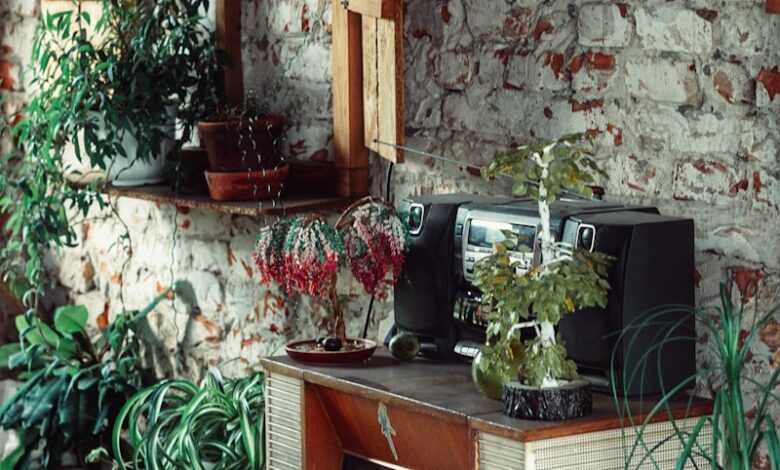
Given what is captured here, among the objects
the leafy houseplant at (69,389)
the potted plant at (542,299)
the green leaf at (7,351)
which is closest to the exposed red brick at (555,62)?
the potted plant at (542,299)

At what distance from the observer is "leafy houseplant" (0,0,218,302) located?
4.56 metres

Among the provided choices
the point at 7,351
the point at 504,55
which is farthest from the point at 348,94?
the point at 7,351

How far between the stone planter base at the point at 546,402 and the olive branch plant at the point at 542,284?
2cm

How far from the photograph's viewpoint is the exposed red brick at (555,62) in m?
3.64

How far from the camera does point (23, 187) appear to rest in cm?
487

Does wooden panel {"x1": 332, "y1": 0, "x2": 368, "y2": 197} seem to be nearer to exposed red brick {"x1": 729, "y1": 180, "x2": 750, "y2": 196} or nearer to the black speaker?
the black speaker

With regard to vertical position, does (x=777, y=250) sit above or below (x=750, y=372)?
→ above

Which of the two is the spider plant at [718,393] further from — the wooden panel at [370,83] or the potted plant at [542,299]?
the wooden panel at [370,83]

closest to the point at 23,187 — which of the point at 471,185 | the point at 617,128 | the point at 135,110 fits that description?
the point at 135,110

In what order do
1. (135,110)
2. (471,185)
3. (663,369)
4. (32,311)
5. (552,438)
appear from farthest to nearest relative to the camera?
(32,311)
(135,110)
(471,185)
(663,369)
(552,438)

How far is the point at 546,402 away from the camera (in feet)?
9.78

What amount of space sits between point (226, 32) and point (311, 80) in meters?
0.41

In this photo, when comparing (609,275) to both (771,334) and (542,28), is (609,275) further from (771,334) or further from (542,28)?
(542,28)

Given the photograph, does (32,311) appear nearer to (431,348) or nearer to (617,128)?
(431,348)
